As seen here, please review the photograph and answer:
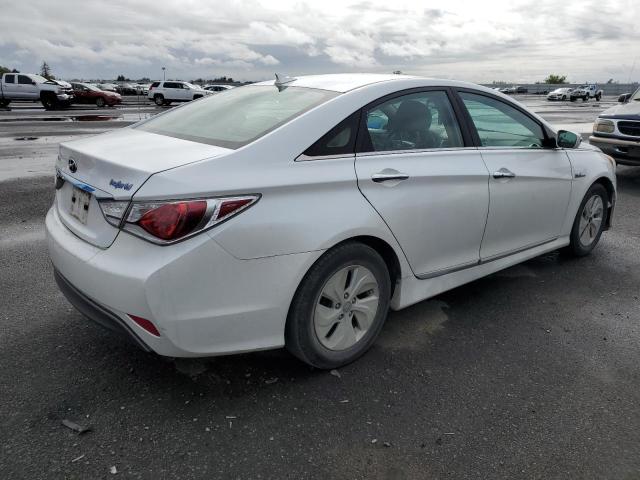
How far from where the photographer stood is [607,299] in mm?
4125

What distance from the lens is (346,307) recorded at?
9.59ft

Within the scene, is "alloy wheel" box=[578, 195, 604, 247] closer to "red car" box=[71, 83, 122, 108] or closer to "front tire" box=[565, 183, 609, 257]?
"front tire" box=[565, 183, 609, 257]

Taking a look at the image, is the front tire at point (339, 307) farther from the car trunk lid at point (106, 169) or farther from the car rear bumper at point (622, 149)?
the car rear bumper at point (622, 149)

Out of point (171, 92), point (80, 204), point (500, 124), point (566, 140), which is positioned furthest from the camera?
point (171, 92)

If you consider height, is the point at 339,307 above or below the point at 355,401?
above

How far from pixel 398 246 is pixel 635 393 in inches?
58.8

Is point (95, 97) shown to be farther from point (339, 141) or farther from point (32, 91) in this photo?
point (339, 141)

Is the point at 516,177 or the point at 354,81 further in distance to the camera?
the point at 516,177

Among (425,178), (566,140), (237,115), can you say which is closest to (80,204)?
(237,115)

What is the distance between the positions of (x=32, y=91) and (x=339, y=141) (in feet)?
107

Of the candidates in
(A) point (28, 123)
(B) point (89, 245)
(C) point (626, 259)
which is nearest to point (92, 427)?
(B) point (89, 245)

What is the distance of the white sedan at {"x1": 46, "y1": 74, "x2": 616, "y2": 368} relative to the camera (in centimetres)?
234

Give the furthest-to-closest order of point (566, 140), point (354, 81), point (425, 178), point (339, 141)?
point (566, 140)
point (354, 81)
point (425, 178)
point (339, 141)

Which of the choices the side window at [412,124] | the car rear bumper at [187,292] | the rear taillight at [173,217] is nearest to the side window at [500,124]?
the side window at [412,124]
